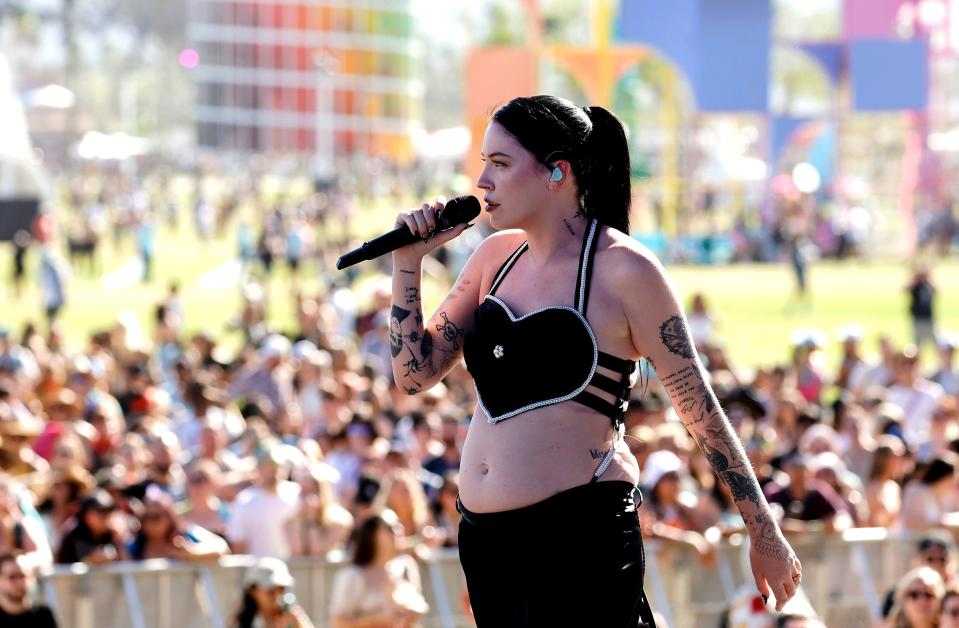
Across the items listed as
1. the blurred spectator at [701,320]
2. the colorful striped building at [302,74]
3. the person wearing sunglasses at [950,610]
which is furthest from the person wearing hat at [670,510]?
the colorful striped building at [302,74]

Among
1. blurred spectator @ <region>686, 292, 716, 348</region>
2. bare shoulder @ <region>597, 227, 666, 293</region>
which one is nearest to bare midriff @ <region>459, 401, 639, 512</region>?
bare shoulder @ <region>597, 227, 666, 293</region>

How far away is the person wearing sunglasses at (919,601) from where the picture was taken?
24.0 feet

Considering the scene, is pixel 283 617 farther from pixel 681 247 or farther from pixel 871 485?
pixel 681 247

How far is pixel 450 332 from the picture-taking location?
3990mm

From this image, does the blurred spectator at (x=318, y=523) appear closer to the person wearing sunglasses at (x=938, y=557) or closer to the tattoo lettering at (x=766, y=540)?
the person wearing sunglasses at (x=938, y=557)

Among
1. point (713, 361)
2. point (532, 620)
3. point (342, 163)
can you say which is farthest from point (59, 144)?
point (532, 620)

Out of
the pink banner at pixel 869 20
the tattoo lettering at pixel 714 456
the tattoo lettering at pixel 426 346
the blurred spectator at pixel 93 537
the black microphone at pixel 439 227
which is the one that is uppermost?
the black microphone at pixel 439 227

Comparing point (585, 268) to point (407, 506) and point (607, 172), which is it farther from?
point (407, 506)

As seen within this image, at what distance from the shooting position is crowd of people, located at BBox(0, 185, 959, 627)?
8.34m

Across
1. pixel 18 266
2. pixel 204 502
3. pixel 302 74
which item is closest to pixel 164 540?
pixel 204 502

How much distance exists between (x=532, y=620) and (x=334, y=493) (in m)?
7.14

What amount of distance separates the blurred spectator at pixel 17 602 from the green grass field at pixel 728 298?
58.0 ft

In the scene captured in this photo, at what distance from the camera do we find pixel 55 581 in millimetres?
8227

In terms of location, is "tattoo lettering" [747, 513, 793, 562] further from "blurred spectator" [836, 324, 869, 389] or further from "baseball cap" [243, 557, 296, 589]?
"blurred spectator" [836, 324, 869, 389]
